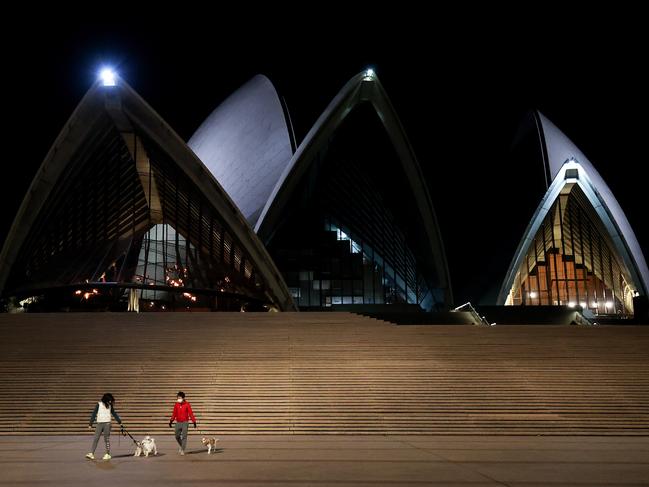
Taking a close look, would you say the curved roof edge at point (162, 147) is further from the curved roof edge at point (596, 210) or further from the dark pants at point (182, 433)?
the dark pants at point (182, 433)

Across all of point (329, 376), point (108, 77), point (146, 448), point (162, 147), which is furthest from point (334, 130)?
point (146, 448)

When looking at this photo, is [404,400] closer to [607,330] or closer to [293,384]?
[293,384]

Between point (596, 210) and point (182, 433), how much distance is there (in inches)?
1098

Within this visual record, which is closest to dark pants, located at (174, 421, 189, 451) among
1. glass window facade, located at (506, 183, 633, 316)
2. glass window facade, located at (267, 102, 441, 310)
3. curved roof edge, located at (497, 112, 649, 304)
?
glass window facade, located at (267, 102, 441, 310)

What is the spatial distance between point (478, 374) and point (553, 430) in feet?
7.15

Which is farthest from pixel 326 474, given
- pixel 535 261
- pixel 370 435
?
pixel 535 261

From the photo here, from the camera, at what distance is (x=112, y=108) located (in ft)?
70.3

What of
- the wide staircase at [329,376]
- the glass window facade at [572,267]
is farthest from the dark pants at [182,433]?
the glass window facade at [572,267]

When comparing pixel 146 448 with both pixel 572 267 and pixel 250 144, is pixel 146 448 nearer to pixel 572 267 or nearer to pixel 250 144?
pixel 250 144

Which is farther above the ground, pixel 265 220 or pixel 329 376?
pixel 265 220

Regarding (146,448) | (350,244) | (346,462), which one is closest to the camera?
(346,462)

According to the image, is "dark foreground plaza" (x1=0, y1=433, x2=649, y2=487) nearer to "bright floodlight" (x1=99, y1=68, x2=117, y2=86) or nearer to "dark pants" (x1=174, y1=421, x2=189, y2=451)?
"dark pants" (x1=174, y1=421, x2=189, y2=451)

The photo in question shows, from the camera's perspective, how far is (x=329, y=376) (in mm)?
10898

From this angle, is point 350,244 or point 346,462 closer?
point 346,462
